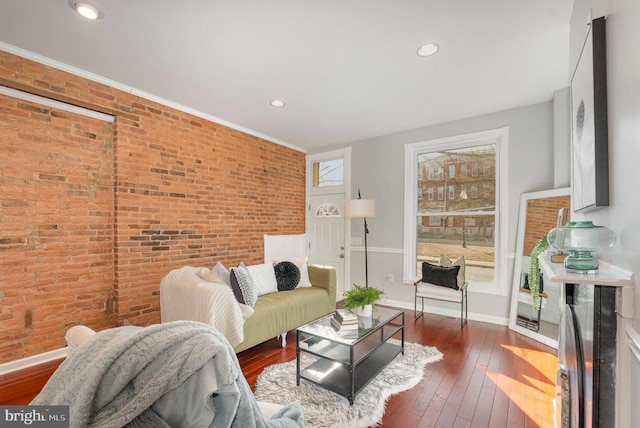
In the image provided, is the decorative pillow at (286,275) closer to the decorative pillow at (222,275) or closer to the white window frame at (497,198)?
the decorative pillow at (222,275)

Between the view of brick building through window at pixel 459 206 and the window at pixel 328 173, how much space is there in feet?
4.34

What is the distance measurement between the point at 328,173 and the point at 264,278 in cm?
247

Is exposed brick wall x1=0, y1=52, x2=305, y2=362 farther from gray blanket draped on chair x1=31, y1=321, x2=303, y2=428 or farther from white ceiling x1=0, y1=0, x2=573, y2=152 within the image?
gray blanket draped on chair x1=31, y1=321, x2=303, y2=428

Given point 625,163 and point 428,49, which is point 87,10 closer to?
point 428,49

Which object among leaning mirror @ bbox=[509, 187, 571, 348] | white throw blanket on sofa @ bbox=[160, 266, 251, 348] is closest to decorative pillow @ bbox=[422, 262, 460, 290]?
leaning mirror @ bbox=[509, 187, 571, 348]

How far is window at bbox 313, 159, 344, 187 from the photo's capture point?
4.94 metres

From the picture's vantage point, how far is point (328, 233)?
5.00 metres

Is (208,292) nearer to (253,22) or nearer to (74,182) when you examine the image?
(74,182)

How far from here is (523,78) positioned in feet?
9.06

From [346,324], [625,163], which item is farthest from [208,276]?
[625,163]

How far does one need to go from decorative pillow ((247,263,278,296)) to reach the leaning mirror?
9.23 ft

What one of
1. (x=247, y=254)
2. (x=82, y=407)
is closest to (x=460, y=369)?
(x=82, y=407)

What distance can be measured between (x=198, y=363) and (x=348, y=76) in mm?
2629

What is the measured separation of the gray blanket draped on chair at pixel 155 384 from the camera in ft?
2.40
